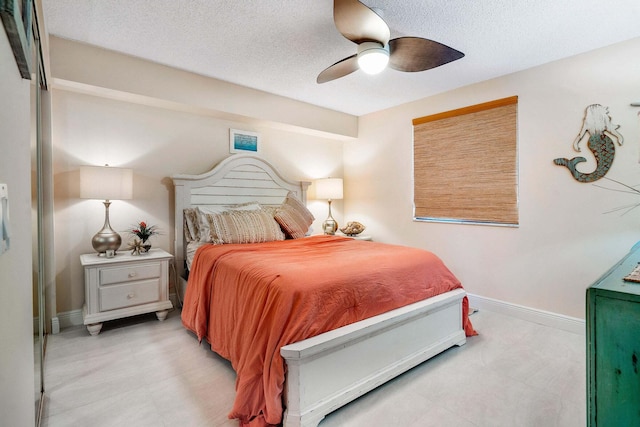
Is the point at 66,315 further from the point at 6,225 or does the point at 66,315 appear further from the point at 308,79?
the point at 308,79

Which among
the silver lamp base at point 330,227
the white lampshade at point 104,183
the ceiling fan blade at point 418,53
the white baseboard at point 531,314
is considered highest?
the ceiling fan blade at point 418,53

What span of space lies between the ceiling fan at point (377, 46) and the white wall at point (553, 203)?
Answer: 1370 mm

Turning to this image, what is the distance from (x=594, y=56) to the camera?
2664 mm

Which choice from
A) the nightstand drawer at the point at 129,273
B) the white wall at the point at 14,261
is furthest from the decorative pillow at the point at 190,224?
the white wall at the point at 14,261

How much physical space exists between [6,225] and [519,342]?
3141 millimetres

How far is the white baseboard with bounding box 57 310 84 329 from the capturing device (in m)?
2.81

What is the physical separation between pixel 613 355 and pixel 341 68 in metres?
2.30

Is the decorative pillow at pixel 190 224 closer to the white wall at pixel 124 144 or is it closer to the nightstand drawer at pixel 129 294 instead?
the white wall at pixel 124 144

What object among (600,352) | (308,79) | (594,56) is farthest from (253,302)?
(594,56)

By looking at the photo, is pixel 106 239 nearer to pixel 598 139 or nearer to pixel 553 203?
pixel 553 203

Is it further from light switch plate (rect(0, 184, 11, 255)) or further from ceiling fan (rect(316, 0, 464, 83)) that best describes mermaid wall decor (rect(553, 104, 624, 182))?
light switch plate (rect(0, 184, 11, 255))

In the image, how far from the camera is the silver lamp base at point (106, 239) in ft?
9.04

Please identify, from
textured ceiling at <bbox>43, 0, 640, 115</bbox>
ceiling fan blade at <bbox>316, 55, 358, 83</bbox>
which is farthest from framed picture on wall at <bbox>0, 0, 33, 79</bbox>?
ceiling fan blade at <bbox>316, 55, 358, 83</bbox>

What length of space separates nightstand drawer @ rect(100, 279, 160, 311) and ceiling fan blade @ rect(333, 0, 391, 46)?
8.43 ft
